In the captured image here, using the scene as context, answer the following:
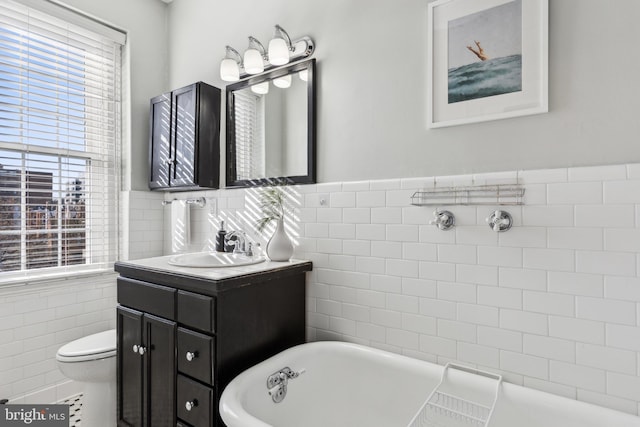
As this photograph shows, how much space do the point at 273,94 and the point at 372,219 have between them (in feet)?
3.45

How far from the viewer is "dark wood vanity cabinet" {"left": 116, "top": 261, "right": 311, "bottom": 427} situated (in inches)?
55.6

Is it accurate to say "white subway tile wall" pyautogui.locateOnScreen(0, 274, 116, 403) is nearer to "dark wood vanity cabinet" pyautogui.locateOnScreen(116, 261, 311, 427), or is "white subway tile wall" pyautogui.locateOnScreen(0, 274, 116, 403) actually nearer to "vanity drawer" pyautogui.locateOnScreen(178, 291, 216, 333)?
"dark wood vanity cabinet" pyautogui.locateOnScreen(116, 261, 311, 427)

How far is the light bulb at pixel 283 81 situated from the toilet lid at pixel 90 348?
188 centimetres

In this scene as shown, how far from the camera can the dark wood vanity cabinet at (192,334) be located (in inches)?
55.6

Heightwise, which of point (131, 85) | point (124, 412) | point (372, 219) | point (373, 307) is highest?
point (131, 85)

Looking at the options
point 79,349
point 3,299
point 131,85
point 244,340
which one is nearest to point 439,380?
point 244,340

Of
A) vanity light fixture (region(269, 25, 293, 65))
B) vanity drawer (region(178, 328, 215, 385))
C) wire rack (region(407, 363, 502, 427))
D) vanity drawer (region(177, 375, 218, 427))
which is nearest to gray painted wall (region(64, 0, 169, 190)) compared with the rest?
vanity light fixture (region(269, 25, 293, 65))

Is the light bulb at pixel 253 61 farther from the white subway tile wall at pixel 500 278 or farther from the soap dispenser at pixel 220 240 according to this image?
the soap dispenser at pixel 220 240

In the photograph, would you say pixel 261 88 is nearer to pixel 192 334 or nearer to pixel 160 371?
pixel 192 334

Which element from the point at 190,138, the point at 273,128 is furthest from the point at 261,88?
the point at 190,138

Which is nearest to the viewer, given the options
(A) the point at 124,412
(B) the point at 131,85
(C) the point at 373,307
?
(C) the point at 373,307

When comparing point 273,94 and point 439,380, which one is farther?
point 273,94

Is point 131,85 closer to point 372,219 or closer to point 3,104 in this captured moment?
point 3,104

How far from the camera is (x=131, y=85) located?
8.65ft
